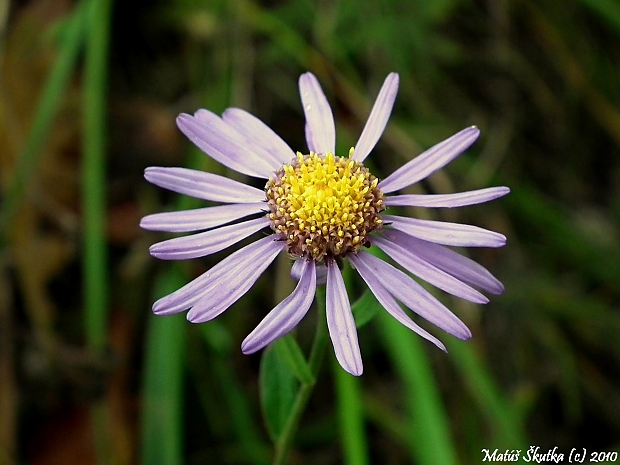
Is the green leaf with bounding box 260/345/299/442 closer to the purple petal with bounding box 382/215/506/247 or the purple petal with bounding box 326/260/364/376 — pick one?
the purple petal with bounding box 326/260/364/376

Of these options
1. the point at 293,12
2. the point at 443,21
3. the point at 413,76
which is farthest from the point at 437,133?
the point at 293,12

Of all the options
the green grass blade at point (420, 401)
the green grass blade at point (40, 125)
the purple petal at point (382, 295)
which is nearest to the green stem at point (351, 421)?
the green grass blade at point (420, 401)

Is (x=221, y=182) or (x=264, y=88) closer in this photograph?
(x=221, y=182)

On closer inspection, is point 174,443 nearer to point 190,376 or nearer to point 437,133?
point 190,376

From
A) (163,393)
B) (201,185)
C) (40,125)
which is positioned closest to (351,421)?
(163,393)

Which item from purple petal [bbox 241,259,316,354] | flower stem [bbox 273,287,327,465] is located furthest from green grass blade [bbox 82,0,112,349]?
purple petal [bbox 241,259,316,354]

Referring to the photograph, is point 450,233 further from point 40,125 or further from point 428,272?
point 40,125

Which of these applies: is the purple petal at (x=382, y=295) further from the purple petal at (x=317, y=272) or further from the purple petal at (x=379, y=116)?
the purple petal at (x=379, y=116)
